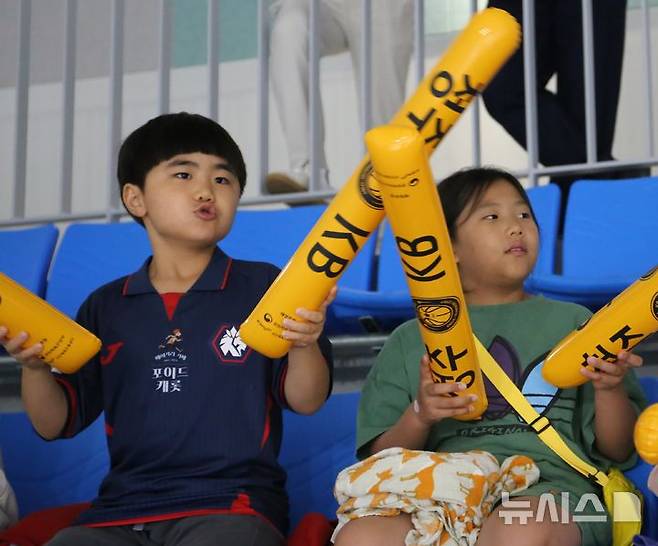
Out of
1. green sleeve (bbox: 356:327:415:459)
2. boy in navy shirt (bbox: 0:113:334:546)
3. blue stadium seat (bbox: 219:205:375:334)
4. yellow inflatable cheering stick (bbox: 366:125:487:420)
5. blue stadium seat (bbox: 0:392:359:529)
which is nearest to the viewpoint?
yellow inflatable cheering stick (bbox: 366:125:487:420)

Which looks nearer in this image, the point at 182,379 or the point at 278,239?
the point at 182,379

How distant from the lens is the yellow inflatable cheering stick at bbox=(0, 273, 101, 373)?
4.30 feet

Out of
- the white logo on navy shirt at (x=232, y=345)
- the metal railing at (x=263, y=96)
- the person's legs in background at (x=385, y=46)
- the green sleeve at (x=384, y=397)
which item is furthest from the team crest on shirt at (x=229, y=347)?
the person's legs in background at (x=385, y=46)

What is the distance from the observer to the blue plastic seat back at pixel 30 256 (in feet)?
7.59

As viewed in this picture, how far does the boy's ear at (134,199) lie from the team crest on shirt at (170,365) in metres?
0.21

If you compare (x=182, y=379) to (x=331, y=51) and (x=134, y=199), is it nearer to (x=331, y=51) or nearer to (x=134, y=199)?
(x=134, y=199)

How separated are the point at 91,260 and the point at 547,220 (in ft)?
2.95

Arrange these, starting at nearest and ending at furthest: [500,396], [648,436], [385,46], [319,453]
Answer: [648,436] < [500,396] < [319,453] < [385,46]

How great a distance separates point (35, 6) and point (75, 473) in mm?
2694

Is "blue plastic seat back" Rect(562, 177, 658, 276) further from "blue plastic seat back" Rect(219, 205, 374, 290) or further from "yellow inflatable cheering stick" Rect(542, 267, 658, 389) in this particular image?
"yellow inflatable cheering stick" Rect(542, 267, 658, 389)

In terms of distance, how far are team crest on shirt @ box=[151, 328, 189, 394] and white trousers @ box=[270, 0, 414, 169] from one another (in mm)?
1237

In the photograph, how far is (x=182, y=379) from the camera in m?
1.48

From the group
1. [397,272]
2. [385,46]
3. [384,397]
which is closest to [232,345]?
[384,397]

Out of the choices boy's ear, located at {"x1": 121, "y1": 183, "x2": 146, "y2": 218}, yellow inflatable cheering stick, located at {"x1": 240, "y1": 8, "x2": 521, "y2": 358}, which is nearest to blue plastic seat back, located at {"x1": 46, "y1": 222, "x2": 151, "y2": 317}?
boy's ear, located at {"x1": 121, "y1": 183, "x2": 146, "y2": 218}
